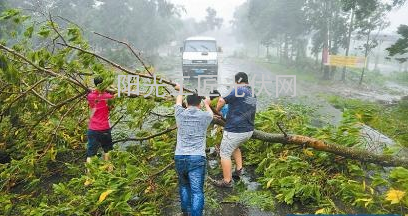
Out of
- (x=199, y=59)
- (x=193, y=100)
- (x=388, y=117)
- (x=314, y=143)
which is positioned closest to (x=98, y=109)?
(x=193, y=100)

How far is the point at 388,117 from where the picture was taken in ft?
39.6

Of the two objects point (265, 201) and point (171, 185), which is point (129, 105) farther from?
point (265, 201)

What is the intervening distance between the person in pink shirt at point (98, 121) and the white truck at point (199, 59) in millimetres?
13509

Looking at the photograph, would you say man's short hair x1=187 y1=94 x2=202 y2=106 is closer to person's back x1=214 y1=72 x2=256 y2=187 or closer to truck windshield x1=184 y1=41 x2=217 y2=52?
person's back x1=214 y1=72 x2=256 y2=187

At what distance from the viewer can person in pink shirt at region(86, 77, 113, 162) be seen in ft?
18.4

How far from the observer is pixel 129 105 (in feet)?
19.1

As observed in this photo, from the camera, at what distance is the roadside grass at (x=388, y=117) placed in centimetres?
602

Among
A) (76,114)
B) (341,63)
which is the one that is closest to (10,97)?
(76,114)

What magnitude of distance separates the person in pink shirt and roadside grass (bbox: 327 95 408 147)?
414 centimetres

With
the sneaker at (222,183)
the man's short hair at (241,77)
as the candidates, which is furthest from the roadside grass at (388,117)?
the sneaker at (222,183)

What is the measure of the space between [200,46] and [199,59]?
121 cm

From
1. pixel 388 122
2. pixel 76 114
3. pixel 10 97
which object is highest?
pixel 10 97

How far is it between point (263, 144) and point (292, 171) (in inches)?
42.0

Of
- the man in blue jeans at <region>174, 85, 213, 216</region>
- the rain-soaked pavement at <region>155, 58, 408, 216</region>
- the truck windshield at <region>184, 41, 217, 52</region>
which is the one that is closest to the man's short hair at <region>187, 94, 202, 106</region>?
the man in blue jeans at <region>174, 85, 213, 216</region>
